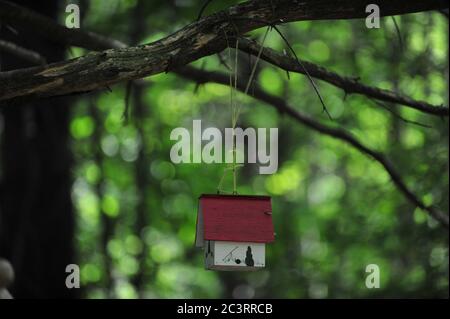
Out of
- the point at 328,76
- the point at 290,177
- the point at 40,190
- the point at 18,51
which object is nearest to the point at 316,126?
the point at 328,76

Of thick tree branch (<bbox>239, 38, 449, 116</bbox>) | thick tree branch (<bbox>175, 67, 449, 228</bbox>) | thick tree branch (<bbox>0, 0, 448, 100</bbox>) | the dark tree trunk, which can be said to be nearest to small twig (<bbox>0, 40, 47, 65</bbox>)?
thick tree branch (<bbox>175, 67, 449, 228</bbox>)

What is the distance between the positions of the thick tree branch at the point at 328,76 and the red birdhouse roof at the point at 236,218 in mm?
686

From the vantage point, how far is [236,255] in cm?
326

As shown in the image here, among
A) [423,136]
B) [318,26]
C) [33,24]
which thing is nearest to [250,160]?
[33,24]

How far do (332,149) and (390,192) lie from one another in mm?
3643

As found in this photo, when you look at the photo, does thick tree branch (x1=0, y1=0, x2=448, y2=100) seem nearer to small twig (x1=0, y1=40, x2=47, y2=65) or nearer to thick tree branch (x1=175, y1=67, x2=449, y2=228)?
small twig (x1=0, y1=40, x2=47, y2=65)

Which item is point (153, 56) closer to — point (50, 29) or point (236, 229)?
point (236, 229)

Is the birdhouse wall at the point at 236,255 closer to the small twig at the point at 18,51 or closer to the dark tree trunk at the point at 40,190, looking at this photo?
the small twig at the point at 18,51

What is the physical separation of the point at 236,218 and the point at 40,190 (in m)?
4.86

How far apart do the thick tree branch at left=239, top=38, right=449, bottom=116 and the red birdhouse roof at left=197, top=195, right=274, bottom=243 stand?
27.0 inches

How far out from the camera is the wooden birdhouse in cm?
324

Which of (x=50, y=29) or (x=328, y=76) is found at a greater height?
(x=50, y=29)

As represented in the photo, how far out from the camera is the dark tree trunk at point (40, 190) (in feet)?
25.1

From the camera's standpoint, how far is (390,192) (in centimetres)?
923
